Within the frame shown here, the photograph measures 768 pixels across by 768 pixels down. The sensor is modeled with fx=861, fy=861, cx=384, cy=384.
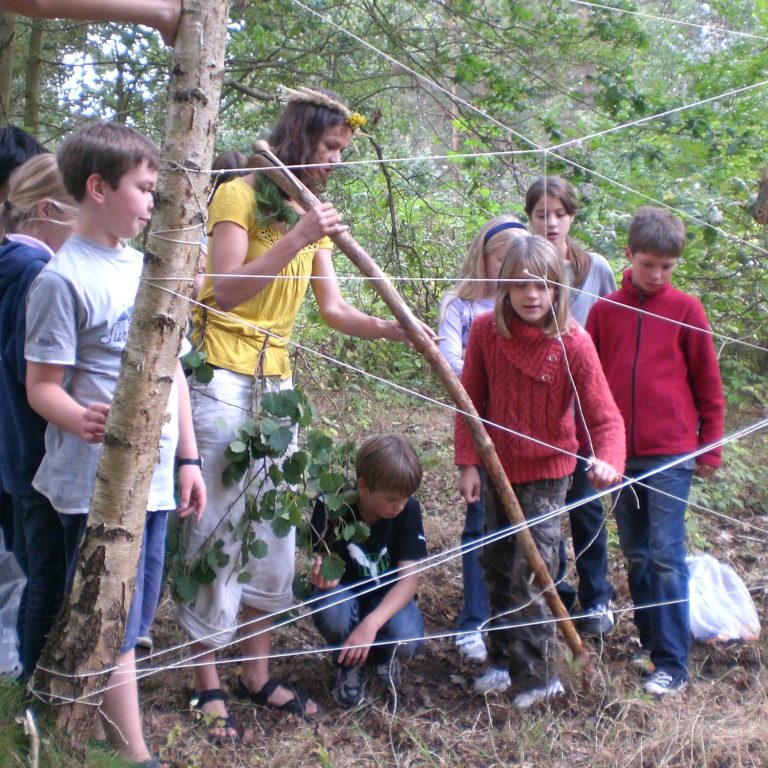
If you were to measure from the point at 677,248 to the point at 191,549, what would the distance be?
5.70ft

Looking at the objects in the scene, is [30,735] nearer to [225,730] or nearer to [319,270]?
[225,730]

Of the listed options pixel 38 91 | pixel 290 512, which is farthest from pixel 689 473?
pixel 38 91

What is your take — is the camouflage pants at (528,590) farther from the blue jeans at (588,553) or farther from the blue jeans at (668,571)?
the blue jeans at (588,553)

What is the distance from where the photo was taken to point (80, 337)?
6.23ft

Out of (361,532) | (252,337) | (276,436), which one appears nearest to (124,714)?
(276,436)

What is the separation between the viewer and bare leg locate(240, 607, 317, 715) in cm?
256

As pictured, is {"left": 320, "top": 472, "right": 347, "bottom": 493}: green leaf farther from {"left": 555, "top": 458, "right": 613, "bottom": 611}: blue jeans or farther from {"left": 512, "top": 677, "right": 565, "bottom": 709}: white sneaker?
{"left": 555, "top": 458, "right": 613, "bottom": 611}: blue jeans

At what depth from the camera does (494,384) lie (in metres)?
2.61

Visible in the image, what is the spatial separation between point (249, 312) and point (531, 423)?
88 centimetres

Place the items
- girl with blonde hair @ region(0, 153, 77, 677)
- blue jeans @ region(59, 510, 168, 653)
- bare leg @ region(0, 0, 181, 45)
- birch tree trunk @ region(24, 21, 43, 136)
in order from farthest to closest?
birch tree trunk @ region(24, 21, 43, 136) < girl with blonde hair @ region(0, 153, 77, 677) < blue jeans @ region(59, 510, 168, 653) < bare leg @ region(0, 0, 181, 45)

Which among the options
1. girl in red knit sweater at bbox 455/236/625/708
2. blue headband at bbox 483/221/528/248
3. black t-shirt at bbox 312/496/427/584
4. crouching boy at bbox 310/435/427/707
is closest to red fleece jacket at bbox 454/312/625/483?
girl in red knit sweater at bbox 455/236/625/708

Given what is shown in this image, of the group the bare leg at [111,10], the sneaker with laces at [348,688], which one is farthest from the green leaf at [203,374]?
the sneaker with laces at [348,688]

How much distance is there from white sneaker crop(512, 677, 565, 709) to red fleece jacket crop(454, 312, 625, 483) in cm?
61

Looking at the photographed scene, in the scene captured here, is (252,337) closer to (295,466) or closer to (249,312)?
(249,312)
